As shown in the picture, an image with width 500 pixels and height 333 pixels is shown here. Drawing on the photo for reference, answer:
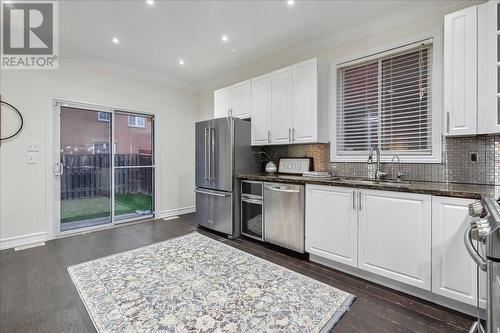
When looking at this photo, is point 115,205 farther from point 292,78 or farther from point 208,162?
point 292,78

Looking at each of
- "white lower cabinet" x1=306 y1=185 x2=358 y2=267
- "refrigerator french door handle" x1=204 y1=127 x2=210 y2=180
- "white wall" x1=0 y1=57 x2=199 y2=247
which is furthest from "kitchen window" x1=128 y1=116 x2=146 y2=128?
"white lower cabinet" x1=306 y1=185 x2=358 y2=267

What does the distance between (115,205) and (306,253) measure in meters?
3.51

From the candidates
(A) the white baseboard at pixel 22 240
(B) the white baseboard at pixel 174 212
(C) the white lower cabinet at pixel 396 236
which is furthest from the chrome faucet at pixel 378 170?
(A) the white baseboard at pixel 22 240

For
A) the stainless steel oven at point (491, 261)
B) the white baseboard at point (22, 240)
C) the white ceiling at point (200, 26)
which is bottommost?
the white baseboard at point (22, 240)

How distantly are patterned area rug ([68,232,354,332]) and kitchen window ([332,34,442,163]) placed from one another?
69.2 inches

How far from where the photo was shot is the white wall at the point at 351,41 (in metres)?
2.63

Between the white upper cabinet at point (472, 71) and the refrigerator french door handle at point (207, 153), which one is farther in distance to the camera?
the refrigerator french door handle at point (207, 153)

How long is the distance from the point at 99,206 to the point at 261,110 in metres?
3.32

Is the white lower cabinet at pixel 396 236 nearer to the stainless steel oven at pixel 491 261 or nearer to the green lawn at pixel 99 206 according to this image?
the stainless steel oven at pixel 491 261

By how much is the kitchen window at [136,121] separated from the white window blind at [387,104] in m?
3.65

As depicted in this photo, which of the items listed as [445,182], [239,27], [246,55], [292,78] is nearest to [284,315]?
[445,182]

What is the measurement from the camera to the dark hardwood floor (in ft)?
5.84

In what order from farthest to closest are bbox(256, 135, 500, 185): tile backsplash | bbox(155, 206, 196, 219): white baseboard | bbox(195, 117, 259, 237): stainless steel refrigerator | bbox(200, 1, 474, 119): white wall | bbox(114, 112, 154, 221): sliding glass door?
1. bbox(155, 206, 196, 219): white baseboard
2. bbox(114, 112, 154, 221): sliding glass door
3. bbox(195, 117, 259, 237): stainless steel refrigerator
4. bbox(200, 1, 474, 119): white wall
5. bbox(256, 135, 500, 185): tile backsplash

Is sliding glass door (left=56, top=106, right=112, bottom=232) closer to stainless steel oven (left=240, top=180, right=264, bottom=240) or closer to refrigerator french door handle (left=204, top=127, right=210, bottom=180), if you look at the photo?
refrigerator french door handle (left=204, top=127, right=210, bottom=180)
